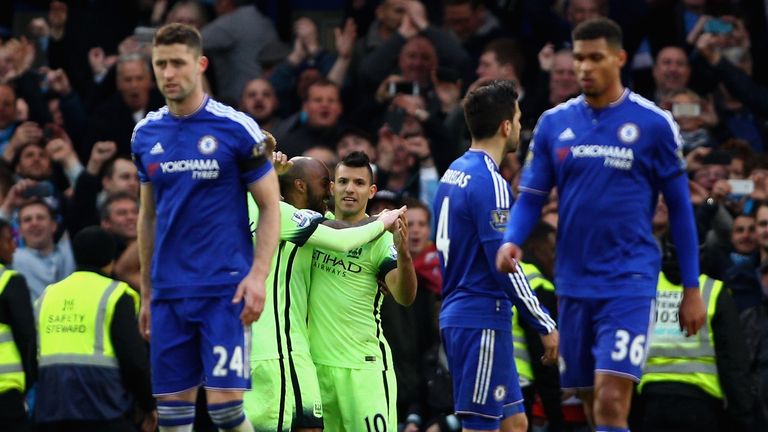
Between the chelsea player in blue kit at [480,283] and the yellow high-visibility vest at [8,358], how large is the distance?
4259 mm

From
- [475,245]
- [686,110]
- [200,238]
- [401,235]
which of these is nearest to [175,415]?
[200,238]

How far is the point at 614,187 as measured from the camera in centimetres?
892

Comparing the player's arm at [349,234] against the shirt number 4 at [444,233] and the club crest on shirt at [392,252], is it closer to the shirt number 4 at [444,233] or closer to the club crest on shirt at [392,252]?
the shirt number 4 at [444,233]

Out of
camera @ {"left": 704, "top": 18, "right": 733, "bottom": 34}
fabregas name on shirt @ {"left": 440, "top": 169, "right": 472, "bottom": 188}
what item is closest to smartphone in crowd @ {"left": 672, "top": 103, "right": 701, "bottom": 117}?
camera @ {"left": 704, "top": 18, "right": 733, "bottom": 34}

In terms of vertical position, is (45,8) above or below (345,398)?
above

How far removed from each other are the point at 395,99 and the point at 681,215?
24.7ft

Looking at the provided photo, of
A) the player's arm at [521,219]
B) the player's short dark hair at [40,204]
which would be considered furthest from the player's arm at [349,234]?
the player's short dark hair at [40,204]

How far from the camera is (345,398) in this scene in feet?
35.3

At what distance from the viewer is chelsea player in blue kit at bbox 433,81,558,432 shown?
388 inches

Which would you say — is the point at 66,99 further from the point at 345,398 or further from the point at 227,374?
the point at 227,374

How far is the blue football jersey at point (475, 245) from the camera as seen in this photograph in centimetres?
981

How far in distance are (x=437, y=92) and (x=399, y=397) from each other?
4018mm

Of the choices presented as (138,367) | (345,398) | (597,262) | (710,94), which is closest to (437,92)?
(710,94)

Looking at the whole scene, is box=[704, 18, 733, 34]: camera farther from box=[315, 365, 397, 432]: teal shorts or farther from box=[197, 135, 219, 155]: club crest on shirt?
box=[197, 135, 219, 155]: club crest on shirt
